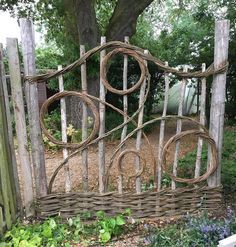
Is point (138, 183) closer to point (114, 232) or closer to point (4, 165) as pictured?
point (114, 232)

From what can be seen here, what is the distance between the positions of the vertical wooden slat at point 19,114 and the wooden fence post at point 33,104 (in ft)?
0.23

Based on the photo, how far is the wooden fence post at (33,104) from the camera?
3.10 m

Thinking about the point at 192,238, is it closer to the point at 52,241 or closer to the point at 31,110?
the point at 52,241

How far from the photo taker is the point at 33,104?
127 inches

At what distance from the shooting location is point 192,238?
289 cm

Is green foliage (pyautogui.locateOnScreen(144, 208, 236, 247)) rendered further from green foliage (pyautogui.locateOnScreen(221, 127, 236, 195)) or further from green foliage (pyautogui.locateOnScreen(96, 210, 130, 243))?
green foliage (pyautogui.locateOnScreen(221, 127, 236, 195))

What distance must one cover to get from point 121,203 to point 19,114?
1345 millimetres

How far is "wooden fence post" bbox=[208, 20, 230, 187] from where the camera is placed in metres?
3.19

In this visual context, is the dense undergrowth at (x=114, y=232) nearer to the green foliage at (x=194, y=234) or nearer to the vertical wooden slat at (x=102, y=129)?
the green foliage at (x=194, y=234)

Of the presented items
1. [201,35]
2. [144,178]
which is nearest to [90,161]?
[144,178]

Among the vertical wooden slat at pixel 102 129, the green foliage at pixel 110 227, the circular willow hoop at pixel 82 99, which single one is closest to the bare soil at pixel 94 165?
the vertical wooden slat at pixel 102 129

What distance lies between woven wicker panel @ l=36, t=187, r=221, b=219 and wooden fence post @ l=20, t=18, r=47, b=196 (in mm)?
186

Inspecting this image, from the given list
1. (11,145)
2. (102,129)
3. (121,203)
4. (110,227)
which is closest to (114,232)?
(110,227)

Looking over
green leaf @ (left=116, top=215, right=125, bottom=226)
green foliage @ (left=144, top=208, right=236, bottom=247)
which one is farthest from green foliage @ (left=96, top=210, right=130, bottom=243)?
green foliage @ (left=144, top=208, right=236, bottom=247)
